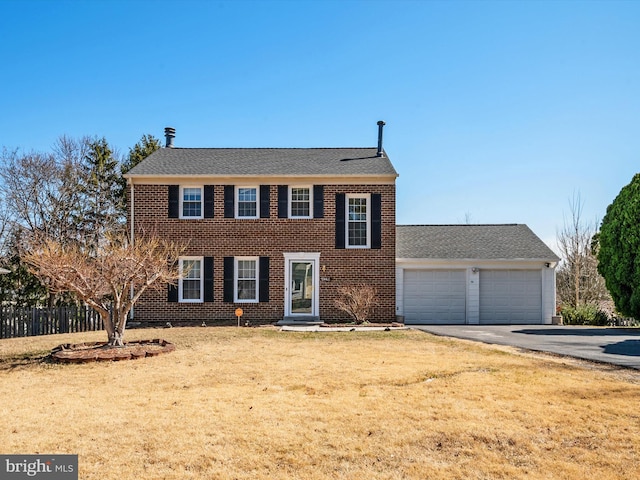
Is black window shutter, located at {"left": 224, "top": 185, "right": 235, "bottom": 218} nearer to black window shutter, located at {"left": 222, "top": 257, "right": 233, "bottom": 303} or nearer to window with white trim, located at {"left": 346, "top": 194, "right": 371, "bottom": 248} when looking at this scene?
black window shutter, located at {"left": 222, "top": 257, "right": 233, "bottom": 303}

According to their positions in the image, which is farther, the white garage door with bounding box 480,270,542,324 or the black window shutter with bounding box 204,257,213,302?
the white garage door with bounding box 480,270,542,324

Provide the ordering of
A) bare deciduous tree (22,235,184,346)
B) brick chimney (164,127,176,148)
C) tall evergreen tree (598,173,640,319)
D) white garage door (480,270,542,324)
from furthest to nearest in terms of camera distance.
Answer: brick chimney (164,127,176,148) → white garage door (480,270,542,324) → tall evergreen tree (598,173,640,319) → bare deciduous tree (22,235,184,346)

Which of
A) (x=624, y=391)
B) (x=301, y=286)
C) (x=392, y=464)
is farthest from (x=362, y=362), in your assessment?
(x=301, y=286)

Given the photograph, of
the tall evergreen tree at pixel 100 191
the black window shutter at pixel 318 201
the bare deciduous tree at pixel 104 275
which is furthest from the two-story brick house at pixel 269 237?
the tall evergreen tree at pixel 100 191

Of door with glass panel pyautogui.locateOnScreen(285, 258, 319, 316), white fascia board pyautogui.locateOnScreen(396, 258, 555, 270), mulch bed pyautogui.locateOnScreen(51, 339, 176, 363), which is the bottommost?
mulch bed pyautogui.locateOnScreen(51, 339, 176, 363)

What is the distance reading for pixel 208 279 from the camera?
18562 mm

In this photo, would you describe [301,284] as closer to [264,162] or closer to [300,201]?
[300,201]

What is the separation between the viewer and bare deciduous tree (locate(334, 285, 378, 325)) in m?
17.9

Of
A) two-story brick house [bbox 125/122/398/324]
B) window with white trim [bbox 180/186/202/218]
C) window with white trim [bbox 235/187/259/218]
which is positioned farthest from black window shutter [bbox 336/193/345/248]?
window with white trim [bbox 180/186/202/218]

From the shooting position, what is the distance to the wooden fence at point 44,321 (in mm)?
15250

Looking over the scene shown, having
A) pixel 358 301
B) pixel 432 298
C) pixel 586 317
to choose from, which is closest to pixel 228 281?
pixel 358 301

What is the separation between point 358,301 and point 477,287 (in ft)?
18.2

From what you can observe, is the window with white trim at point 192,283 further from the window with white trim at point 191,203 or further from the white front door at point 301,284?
the white front door at point 301,284

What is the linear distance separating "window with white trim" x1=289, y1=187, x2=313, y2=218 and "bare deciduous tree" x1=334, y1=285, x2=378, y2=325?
317 cm
